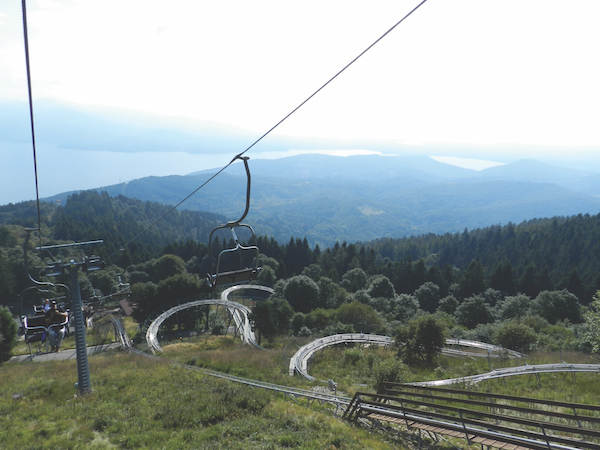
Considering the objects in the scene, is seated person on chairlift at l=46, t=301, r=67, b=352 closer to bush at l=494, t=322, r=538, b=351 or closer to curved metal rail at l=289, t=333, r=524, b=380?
curved metal rail at l=289, t=333, r=524, b=380

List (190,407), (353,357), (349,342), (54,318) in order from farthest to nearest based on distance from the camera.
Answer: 1. (349,342)
2. (353,357)
3. (54,318)
4. (190,407)

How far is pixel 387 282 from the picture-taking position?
63375 millimetres

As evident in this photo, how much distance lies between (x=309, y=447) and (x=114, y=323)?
4394 cm

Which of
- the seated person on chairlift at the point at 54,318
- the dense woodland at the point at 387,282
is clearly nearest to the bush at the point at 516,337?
the dense woodland at the point at 387,282

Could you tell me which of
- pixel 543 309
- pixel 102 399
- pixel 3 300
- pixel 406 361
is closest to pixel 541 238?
pixel 543 309

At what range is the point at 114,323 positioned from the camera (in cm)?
4619

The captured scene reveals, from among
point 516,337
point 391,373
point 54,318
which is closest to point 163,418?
point 391,373

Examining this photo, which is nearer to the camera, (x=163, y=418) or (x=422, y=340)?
(x=163, y=418)

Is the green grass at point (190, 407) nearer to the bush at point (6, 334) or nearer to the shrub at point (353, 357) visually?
the shrub at point (353, 357)

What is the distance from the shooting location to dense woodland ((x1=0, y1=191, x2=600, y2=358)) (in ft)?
142

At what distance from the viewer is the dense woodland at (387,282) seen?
43.3 m

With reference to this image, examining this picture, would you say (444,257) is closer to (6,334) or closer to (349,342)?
(349,342)

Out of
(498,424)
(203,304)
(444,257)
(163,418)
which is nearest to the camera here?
(498,424)

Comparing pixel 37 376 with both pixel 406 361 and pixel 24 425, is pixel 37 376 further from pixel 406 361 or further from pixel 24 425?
pixel 406 361
